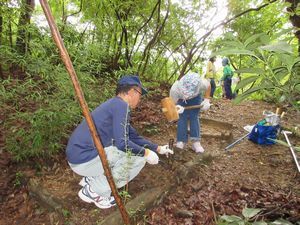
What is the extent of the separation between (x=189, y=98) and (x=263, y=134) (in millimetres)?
2124

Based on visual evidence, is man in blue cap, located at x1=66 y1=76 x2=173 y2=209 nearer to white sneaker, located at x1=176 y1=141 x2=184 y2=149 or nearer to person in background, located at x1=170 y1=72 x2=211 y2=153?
person in background, located at x1=170 y1=72 x2=211 y2=153

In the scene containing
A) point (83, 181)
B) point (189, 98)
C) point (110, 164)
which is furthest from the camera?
point (189, 98)

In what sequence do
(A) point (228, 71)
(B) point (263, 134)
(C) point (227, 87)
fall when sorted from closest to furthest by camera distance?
(B) point (263, 134), (A) point (228, 71), (C) point (227, 87)

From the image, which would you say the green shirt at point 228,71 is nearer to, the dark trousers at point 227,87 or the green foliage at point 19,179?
the dark trousers at point 227,87

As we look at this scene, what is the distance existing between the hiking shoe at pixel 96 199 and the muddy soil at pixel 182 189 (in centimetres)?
7

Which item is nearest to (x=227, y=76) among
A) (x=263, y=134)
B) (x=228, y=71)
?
(x=228, y=71)

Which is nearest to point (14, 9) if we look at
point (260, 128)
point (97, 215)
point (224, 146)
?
point (97, 215)

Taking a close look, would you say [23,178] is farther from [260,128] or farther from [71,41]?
[260,128]

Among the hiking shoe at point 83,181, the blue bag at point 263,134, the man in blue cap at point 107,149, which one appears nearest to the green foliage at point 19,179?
the hiking shoe at point 83,181

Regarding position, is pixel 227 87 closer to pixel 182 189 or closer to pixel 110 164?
pixel 182 189

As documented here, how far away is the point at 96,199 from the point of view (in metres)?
3.23

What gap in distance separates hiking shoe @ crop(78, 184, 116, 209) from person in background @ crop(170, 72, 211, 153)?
1911 mm

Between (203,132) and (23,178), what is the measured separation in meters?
3.68

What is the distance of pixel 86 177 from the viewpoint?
11.4 ft
